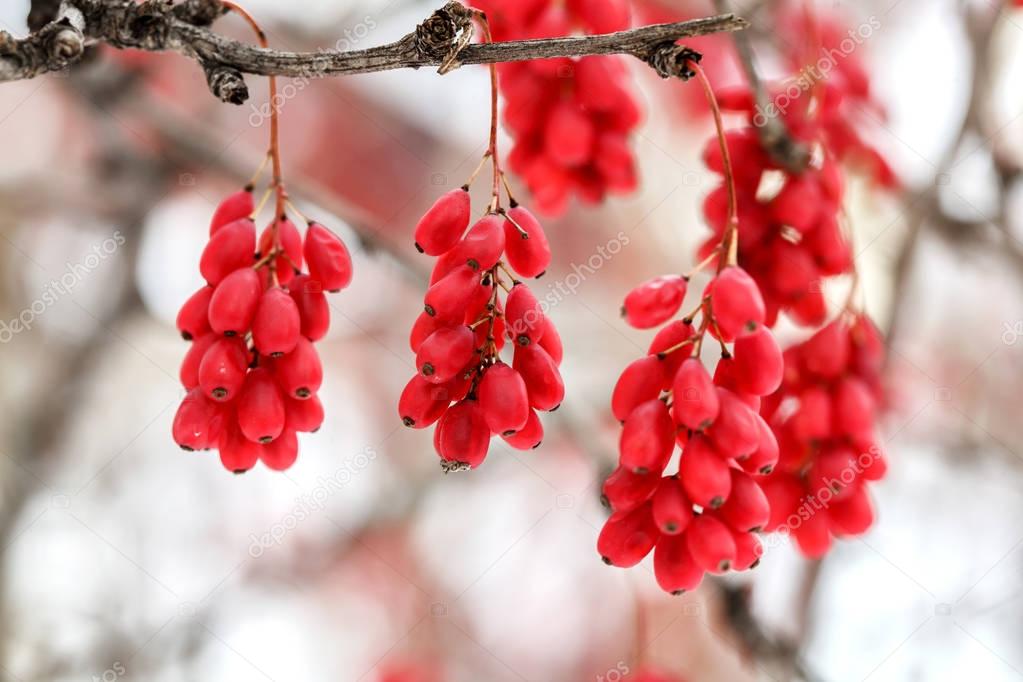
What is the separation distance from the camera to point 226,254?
0.79 m

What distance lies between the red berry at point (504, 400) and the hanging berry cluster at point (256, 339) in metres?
0.16

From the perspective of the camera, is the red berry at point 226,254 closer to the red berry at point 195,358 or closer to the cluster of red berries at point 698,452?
the red berry at point 195,358

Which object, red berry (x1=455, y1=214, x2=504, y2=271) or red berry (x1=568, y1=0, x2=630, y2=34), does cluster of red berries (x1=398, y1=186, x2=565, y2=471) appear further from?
red berry (x1=568, y1=0, x2=630, y2=34)

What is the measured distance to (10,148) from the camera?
6.18 ft

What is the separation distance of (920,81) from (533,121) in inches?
33.3

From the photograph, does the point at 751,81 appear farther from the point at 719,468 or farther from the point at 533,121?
the point at 719,468

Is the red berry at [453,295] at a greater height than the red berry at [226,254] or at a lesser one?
greater

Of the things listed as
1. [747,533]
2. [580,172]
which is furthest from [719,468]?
[580,172]

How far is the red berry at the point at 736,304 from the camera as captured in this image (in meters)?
0.68

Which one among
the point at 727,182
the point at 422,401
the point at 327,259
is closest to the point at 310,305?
the point at 327,259

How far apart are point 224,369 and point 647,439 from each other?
332mm

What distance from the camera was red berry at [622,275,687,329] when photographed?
74cm

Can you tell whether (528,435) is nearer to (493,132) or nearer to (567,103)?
(493,132)

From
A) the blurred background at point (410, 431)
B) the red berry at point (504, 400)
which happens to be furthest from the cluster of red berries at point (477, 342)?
the blurred background at point (410, 431)
